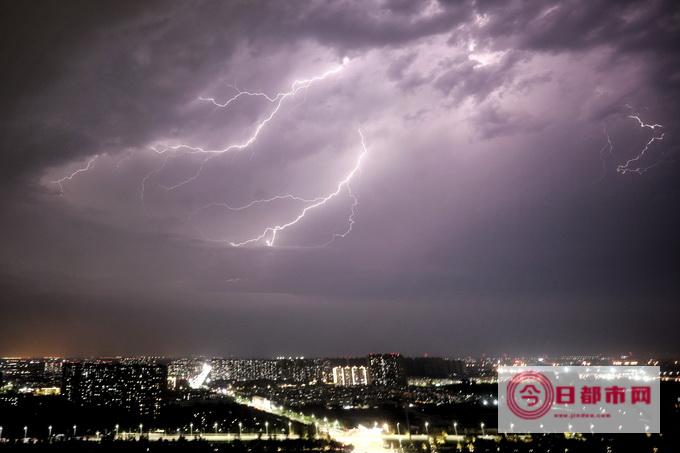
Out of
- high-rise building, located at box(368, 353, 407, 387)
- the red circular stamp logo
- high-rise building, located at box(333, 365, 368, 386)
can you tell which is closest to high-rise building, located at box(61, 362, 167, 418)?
the red circular stamp logo

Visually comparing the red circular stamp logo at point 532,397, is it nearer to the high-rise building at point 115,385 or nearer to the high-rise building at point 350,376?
the high-rise building at point 115,385

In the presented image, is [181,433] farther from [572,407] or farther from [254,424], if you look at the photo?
[572,407]

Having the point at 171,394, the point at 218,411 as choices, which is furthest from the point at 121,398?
the point at 218,411

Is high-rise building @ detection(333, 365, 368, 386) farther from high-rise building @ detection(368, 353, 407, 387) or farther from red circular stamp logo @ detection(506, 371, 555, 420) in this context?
red circular stamp logo @ detection(506, 371, 555, 420)

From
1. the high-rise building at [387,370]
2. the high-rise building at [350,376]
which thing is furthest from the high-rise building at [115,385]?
the high-rise building at [387,370]

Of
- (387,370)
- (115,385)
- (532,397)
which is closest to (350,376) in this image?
(387,370)

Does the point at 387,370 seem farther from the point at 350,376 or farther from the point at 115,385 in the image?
the point at 115,385
